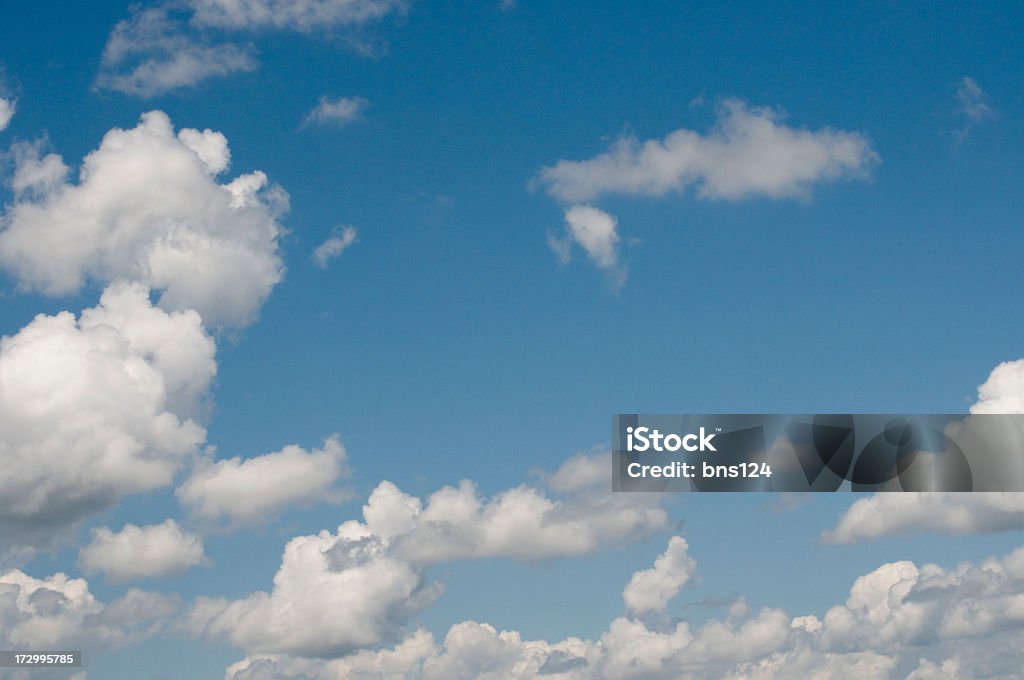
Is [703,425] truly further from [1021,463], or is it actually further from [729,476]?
[1021,463]

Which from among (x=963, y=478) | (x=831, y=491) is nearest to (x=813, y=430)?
(x=831, y=491)

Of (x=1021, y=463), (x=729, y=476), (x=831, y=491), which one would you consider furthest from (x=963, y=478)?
(x=729, y=476)

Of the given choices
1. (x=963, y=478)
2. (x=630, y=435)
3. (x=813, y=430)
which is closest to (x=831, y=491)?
(x=813, y=430)

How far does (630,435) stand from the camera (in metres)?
147

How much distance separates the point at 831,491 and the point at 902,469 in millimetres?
10019

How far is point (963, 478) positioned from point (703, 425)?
35952 millimetres

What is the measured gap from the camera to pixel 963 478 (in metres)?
151

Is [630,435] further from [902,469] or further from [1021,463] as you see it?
[1021,463]

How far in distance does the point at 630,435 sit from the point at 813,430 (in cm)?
2524

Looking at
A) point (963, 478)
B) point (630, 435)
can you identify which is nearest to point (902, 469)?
point (963, 478)

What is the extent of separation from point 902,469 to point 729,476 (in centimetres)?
2374

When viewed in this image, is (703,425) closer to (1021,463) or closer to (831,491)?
(831,491)

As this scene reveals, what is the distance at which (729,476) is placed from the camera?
146m

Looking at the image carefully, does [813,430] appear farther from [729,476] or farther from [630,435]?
[630,435]
